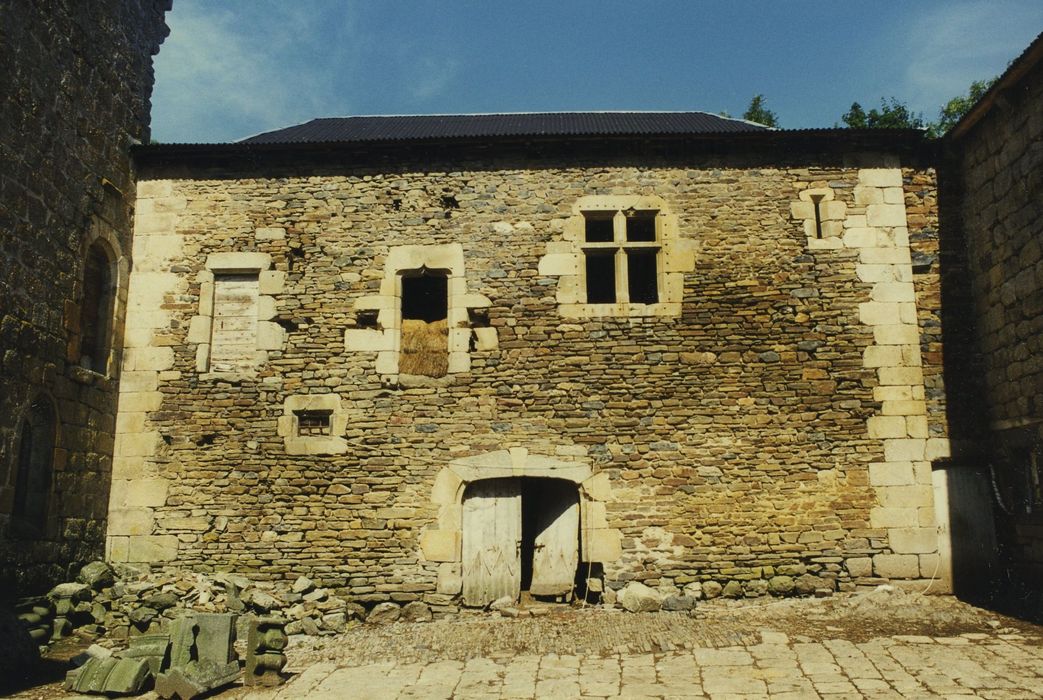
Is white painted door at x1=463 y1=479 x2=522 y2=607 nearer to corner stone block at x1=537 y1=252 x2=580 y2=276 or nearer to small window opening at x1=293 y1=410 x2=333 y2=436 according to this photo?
small window opening at x1=293 y1=410 x2=333 y2=436

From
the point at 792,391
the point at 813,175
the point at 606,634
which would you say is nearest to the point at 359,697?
the point at 606,634

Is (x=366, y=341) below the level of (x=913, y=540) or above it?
above

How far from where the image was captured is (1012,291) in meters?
7.80

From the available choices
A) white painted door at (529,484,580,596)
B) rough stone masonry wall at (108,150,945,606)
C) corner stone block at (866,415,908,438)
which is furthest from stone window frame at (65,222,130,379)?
corner stone block at (866,415,908,438)

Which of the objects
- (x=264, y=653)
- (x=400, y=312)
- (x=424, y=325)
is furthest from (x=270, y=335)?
(x=264, y=653)

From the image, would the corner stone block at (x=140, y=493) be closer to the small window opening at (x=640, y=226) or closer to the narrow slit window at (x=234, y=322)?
the narrow slit window at (x=234, y=322)


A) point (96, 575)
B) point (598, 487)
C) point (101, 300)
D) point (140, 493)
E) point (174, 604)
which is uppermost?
point (101, 300)

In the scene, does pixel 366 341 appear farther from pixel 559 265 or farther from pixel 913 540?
pixel 913 540

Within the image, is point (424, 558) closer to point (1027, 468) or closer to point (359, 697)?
point (359, 697)

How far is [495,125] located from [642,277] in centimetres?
352

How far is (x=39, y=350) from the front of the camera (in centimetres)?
752

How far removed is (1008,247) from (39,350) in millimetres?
9669

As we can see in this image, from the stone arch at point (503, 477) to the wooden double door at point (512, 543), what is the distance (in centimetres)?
14

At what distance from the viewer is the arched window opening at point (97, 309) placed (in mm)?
8398
